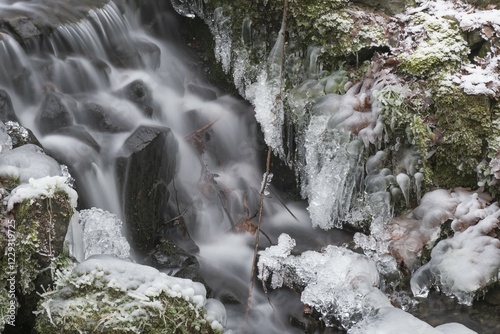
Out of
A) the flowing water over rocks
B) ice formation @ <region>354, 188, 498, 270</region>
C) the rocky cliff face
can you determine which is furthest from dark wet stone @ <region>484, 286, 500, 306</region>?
the rocky cliff face

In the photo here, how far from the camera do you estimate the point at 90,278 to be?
3.11m

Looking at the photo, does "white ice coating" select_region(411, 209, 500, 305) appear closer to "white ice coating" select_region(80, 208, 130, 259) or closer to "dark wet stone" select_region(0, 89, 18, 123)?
"white ice coating" select_region(80, 208, 130, 259)

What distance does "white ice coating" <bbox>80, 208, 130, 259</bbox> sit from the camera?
410cm

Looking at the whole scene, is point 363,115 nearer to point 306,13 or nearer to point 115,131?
point 306,13

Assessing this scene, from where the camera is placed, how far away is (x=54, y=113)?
4875 mm

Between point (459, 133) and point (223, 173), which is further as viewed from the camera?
point (223, 173)

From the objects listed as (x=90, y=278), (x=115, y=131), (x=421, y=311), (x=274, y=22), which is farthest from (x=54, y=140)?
(x=421, y=311)

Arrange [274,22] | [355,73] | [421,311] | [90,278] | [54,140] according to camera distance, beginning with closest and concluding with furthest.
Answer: [90,278]
[421,311]
[54,140]
[355,73]
[274,22]

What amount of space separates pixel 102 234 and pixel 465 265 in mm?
2781

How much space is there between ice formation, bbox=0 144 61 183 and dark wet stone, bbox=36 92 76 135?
1.00 meters

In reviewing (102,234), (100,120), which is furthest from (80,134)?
(102,234)

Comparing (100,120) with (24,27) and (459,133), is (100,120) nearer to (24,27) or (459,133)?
(24,27)

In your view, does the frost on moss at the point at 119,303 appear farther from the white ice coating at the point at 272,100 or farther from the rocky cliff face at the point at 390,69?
the white ice coating at the point at 272,100

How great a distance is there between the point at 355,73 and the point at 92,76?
2.53 m
